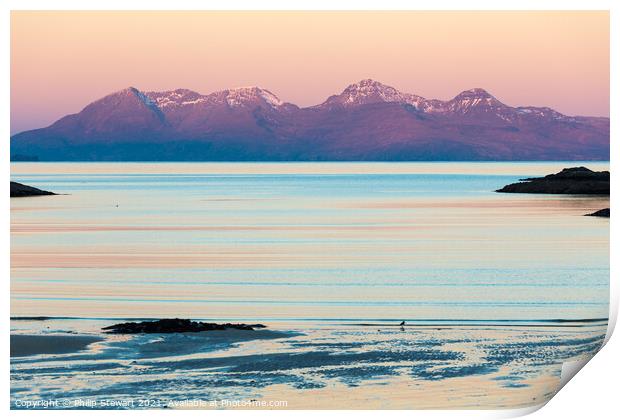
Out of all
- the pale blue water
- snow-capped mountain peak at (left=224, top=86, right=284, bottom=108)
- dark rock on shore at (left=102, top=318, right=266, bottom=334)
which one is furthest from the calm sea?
snow-capped mountain peak at (left=224, top=86, right=284, bottom=108)

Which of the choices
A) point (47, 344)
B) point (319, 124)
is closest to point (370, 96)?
point (319, 124)

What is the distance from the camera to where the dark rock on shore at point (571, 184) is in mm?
47812

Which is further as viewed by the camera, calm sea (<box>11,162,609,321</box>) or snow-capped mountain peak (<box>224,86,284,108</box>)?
snow-capped mountain peak (<box>224,86,284,108</box>)

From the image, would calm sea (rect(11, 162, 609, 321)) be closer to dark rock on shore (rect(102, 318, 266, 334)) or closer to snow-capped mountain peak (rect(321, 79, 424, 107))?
dark rock on shore (rect(102, 318, 266, 334))

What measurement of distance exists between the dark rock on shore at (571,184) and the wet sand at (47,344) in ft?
118

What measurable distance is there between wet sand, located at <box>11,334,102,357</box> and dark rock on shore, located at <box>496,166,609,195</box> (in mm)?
35956

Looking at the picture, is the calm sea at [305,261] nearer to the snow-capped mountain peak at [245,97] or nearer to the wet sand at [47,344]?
the wet sand at [47,344]

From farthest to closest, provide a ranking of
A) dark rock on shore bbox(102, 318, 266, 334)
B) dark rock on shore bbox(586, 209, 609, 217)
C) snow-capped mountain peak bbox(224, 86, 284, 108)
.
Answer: dark rock on shore bbox(586, 209, 609, 217) → snow-capped mountain peak bbox(224, 86, 284, 108) → dark rock on shore bbox(102, 318, 266, 334)

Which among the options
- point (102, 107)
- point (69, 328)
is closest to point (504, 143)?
point (102, 107)

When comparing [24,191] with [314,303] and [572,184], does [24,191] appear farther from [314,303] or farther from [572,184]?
[314,303]

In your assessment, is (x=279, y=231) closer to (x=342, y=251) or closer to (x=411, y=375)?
(x=342, y=251)

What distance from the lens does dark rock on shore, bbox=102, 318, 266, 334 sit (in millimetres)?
14555

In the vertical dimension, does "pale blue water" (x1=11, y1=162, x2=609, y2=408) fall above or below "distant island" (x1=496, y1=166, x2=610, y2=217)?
below

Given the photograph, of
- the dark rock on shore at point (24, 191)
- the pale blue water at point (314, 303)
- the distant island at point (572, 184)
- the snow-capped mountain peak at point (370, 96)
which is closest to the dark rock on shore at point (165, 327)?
the pale blue water at point (314, 303)
